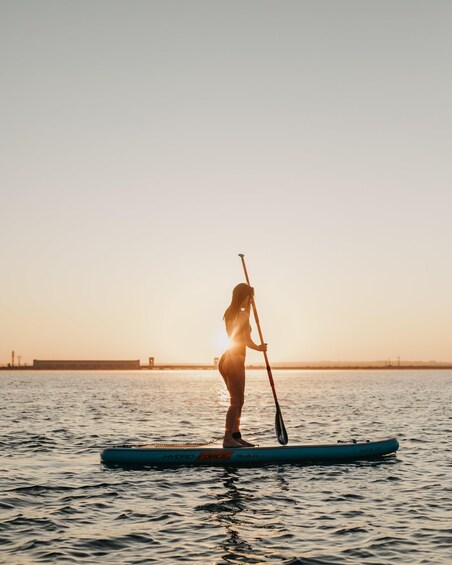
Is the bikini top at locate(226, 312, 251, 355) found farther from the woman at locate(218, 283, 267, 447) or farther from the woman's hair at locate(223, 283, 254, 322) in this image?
the woman's hair at locate(223, 283, 254, 322)

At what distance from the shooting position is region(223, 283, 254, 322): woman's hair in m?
14.4

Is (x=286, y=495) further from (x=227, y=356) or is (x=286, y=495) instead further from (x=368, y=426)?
(x=368, y=426)

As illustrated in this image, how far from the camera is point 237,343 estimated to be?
47.8 feet

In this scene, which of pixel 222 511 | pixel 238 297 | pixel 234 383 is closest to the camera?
pixel 222 511

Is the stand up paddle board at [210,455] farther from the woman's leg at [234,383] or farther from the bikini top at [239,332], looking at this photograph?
the bikini top at [239,332]

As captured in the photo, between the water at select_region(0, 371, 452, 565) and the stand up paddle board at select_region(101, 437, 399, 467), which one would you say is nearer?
the water at select_region(0, 371, 452, 565)

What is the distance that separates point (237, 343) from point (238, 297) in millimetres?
1007

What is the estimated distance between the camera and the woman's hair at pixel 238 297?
569 inches

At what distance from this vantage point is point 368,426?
25984mm

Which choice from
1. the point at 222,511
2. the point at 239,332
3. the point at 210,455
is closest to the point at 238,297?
the point at 239,332

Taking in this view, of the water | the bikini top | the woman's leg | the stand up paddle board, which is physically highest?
the bikini top

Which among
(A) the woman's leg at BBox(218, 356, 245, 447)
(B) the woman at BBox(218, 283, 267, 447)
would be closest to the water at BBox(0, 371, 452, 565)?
(A) the woman's leg at BBox(218, 356, 245, 447)

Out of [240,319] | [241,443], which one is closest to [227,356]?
[240,319]

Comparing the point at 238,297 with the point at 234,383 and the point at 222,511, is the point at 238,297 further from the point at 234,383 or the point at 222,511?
the point at 222,511
